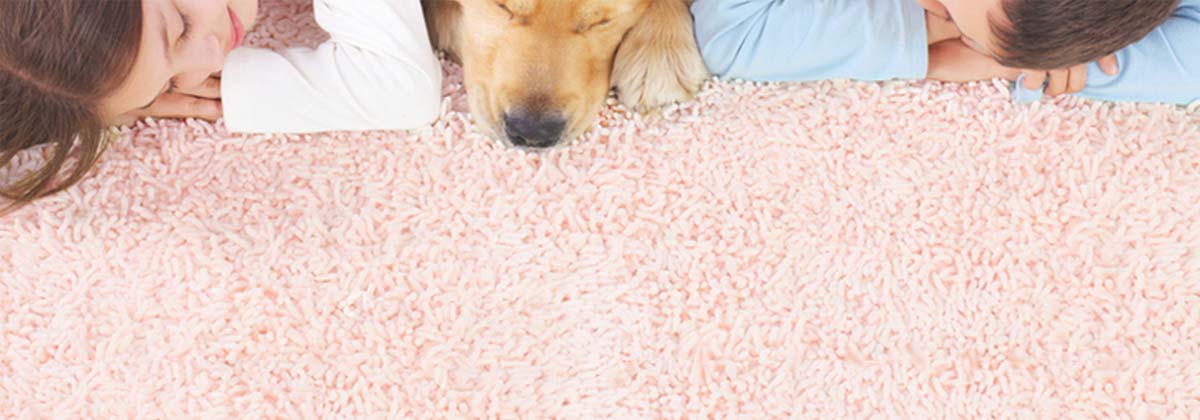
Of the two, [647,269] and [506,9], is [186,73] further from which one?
[647,269]

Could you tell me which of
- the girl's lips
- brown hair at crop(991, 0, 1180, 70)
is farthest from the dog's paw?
the girl's lips

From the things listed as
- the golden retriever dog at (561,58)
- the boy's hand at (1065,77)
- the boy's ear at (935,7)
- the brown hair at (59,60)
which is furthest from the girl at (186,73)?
the boy's hand at (1065,77)

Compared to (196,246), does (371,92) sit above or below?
above

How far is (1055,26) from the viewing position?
1317 mm

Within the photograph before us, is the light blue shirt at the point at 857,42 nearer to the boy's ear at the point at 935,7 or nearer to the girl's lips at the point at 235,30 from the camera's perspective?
the boy's ear at the point at 935,7

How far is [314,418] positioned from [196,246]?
11.8 inches

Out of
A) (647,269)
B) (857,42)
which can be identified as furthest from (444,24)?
(857,42)

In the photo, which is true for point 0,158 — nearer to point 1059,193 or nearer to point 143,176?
point 143,176

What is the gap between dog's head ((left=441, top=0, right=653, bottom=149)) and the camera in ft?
4.49

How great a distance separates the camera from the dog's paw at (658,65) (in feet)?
4.90

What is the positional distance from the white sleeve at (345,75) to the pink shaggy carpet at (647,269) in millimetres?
73

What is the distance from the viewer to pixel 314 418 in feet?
4.75

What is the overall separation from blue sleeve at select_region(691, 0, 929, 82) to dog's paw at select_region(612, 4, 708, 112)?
3 centimetres

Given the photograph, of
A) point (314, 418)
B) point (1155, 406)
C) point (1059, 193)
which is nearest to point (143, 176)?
point (314, 418)
